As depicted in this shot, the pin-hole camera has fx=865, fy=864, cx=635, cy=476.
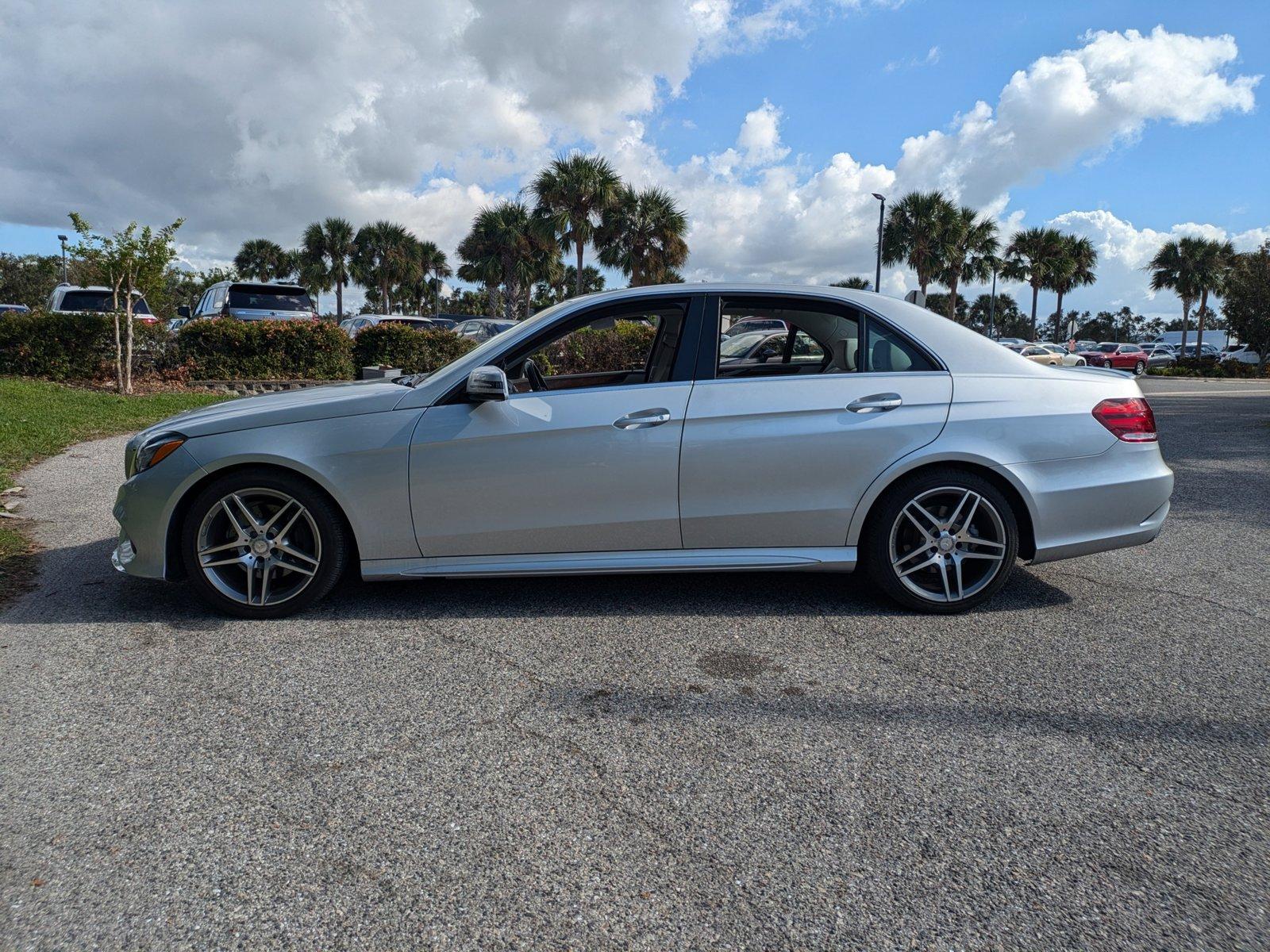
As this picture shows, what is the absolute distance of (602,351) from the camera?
815 centimetres

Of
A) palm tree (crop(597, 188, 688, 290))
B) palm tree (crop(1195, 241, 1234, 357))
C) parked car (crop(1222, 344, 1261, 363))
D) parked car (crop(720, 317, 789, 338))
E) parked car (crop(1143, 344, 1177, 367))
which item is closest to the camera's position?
parked car (crop(720, 317, 789, 338))

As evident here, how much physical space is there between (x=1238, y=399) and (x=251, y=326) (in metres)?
21.0

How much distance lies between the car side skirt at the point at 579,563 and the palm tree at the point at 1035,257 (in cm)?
5850

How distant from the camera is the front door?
154 inches

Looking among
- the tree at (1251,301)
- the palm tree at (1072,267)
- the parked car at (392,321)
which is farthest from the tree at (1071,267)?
the parked car at (392,321)

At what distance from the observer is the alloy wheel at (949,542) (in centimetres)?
404

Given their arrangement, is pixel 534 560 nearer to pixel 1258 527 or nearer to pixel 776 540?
pixel 776 540

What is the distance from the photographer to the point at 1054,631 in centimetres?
390

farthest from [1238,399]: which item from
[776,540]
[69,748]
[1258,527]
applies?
[69,748]

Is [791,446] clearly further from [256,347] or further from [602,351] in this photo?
[256,347]

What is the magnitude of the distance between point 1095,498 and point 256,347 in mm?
13759

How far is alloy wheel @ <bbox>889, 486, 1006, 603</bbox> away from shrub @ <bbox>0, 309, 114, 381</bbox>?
554 inches

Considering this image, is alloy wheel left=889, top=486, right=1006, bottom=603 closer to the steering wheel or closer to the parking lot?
the parking lot

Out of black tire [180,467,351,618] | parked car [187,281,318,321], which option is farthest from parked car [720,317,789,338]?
parked car [187,281,318,321]
